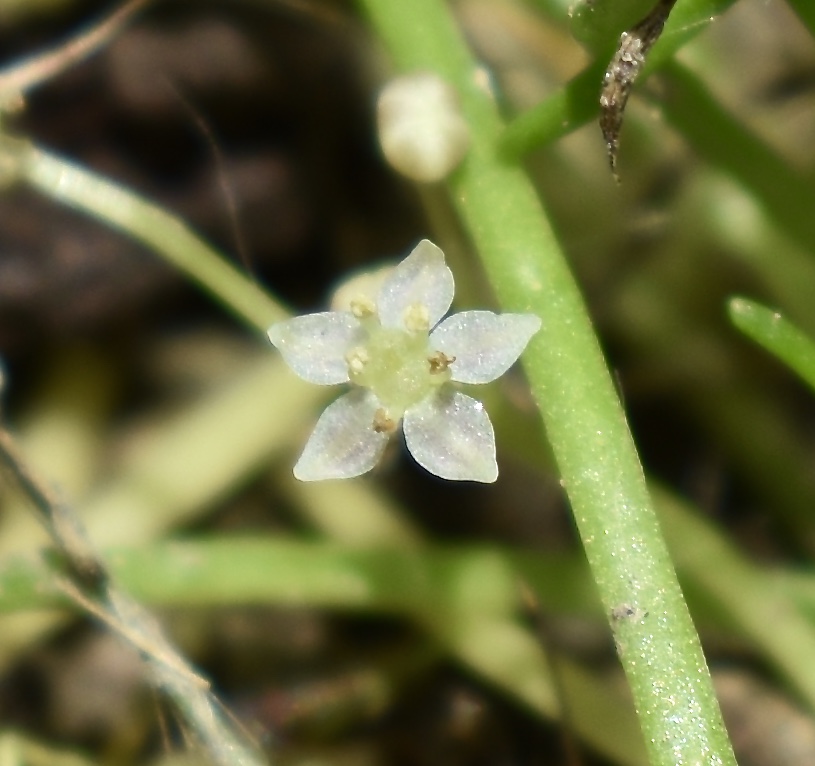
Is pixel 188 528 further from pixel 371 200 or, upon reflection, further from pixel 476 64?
pixel 476 64

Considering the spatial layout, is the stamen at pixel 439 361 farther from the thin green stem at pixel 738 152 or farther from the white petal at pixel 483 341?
the thin green stem at pixel 738 152

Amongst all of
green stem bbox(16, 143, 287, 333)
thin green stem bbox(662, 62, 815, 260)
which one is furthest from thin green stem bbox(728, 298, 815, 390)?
green stem bbox(16, 143, 287, 333)

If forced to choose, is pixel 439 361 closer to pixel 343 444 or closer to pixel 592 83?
pixel 343 444

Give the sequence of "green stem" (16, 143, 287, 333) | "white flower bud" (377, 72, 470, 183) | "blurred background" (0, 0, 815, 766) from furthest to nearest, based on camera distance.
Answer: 1. "blurred background" (0, 0, 815, 766)
2. "green stem" (16, 143, 287, 333)
3. "white flower bud" (377, 72, 470, 183)

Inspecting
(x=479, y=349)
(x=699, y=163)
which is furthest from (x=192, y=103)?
(x=479, y=349)

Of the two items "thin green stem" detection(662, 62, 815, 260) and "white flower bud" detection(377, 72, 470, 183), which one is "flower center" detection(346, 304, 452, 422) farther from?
"thin green stem" detection(662, 62, 815, 260)

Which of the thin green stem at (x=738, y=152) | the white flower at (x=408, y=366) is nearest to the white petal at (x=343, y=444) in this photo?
the white flower at (x=408, y=366)
